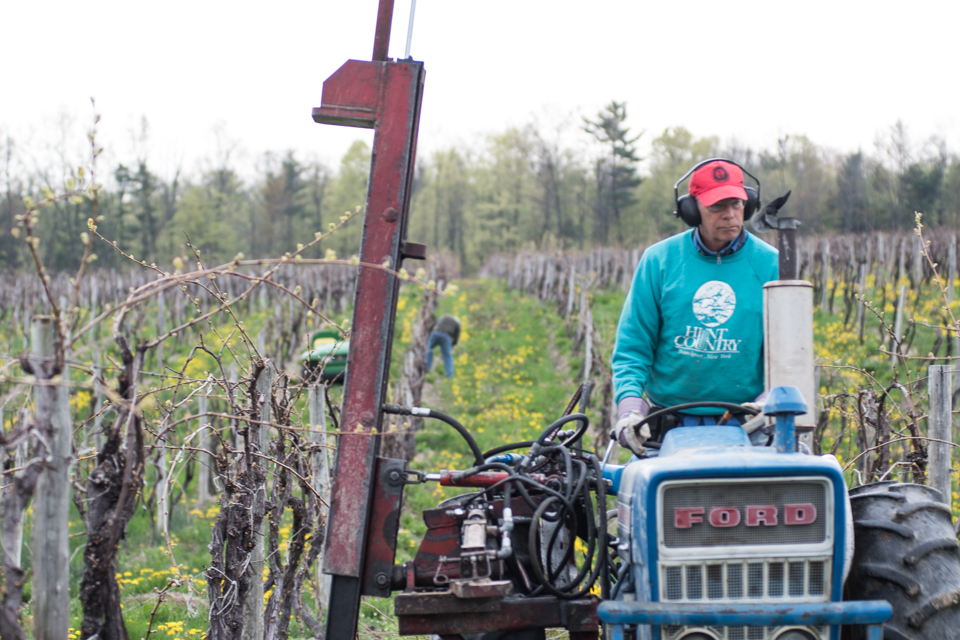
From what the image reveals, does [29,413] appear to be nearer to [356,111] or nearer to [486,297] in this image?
[356,111]

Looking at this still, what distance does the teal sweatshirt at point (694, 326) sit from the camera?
9.42 feet

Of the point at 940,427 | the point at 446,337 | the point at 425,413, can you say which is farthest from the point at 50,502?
the point at 446,337

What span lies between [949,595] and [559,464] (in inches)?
48.5

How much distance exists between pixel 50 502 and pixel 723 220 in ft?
7.88

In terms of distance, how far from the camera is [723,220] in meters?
2.88

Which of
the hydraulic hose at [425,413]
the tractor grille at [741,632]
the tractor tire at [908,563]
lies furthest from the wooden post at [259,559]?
the tractor tire at [908,563]

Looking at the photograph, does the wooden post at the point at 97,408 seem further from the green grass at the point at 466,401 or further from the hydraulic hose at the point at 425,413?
the hydraulic hose at the point at 425,413

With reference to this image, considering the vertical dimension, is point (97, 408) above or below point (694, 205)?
below

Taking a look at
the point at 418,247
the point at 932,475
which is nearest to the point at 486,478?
the point at 418,247

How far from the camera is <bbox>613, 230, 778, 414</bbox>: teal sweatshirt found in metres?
2.87

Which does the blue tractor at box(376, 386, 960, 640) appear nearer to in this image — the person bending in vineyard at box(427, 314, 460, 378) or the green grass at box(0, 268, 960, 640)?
the green grass at box(0, 268, 960, 640)

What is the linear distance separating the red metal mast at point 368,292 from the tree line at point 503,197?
1170 inches

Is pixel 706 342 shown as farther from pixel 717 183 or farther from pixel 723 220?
pixel 717 183

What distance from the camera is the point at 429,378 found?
1355 cm
